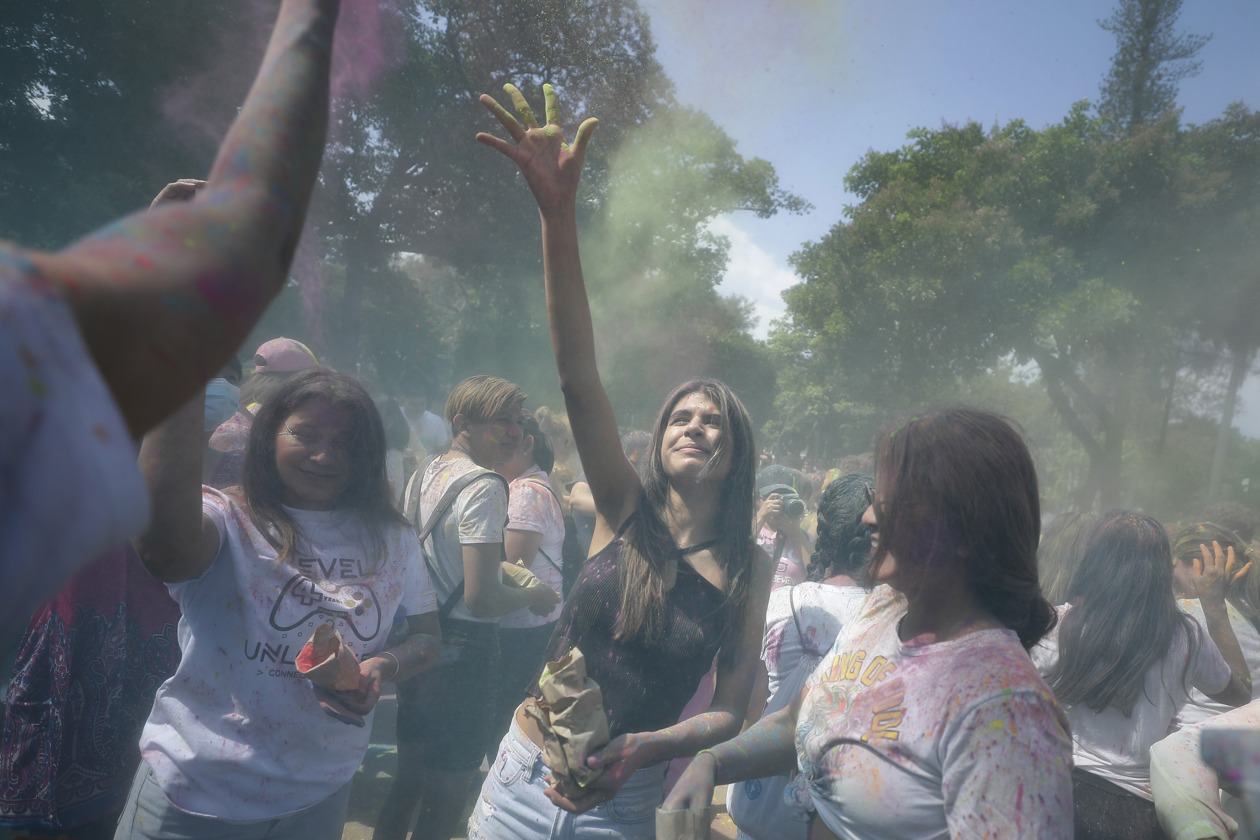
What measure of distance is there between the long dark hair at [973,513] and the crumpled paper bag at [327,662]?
1.39 metres

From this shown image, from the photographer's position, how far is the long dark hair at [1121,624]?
8.25 ft

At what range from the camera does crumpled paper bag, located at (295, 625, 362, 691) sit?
5.79 ft

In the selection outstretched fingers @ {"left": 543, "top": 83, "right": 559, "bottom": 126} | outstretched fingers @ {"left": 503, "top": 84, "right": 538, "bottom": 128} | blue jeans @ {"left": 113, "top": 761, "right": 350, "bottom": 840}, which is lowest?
blue jeans @ {"left": 113, "top": 761, "right": 350, "bottom": 840}

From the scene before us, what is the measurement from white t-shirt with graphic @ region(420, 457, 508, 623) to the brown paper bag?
1633 mm

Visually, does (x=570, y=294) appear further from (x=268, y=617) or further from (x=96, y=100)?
(x=96, y=100)

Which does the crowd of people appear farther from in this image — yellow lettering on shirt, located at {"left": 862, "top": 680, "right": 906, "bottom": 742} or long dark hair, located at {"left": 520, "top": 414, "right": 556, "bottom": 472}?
long dark hair, located at {"left": 520, "top": 414, "right": 556, "bottom": 472}

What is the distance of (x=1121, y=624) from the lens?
2529 mm

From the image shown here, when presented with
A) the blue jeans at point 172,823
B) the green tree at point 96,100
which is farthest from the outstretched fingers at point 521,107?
the green tree at point 96,100

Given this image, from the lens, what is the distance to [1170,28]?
1812cm


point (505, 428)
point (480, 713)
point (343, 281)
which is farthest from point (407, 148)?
point (480, 713)

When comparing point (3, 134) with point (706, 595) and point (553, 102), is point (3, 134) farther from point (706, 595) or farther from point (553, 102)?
point (706, 595)

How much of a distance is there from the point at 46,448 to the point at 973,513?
4.91 feet

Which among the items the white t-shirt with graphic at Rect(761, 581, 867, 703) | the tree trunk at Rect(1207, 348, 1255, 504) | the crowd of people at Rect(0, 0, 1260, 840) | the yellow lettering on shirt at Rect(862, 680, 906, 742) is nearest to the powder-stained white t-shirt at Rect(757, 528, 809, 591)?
the crowd of people at Rect(0, 0, 1260, 840)

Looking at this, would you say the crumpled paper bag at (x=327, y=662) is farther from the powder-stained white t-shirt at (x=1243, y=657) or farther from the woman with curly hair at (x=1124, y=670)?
the powder-stained white t-shirt at (x=1243, y=657)
